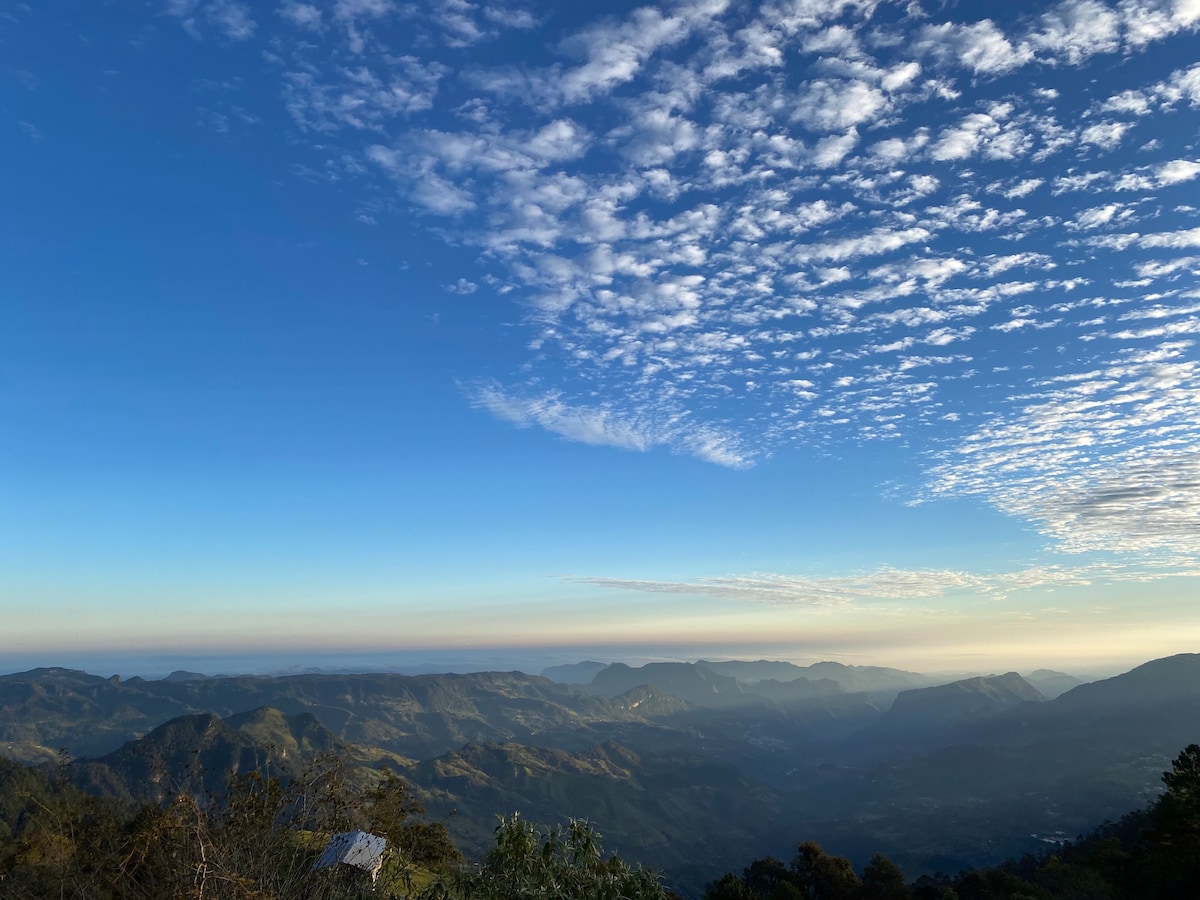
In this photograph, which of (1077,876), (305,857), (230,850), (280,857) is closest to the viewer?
(230,850)

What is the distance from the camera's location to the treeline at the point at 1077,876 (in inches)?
1953

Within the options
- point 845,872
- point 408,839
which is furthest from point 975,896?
point 408,839

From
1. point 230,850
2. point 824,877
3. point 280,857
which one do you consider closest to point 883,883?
point 824,877

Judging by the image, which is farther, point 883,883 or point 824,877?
point 824,877

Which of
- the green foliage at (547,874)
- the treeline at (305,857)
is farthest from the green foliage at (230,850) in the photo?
the green foliage at (547,874)

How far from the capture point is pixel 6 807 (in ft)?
628

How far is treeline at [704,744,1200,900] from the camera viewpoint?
49.6 metres

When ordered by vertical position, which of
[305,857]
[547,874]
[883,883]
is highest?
[305,857]

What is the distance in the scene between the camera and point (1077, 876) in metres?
76.6

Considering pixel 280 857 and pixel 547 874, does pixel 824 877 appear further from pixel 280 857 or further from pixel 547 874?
pixel 280 857

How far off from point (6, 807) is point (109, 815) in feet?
782

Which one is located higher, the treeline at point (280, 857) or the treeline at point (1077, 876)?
the treeline at point (280, 857)

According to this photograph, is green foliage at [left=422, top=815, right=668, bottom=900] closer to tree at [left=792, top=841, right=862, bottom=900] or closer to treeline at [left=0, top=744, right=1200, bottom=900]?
treeline at [left=0, top=744, right=1200, bottom=900]

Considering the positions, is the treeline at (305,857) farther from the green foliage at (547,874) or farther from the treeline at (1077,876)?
the treeline at (1077,876)
